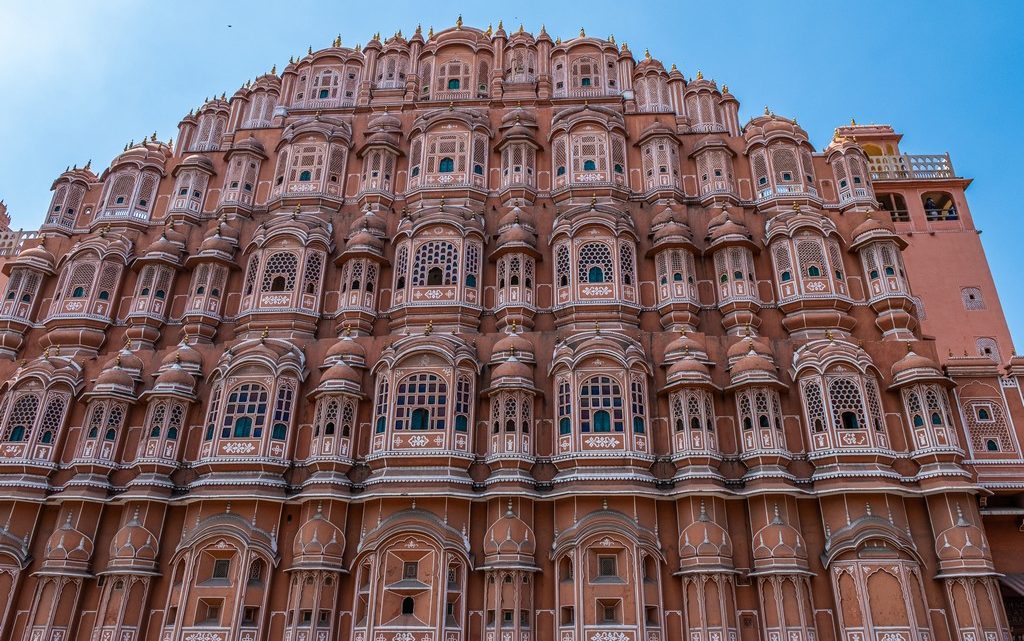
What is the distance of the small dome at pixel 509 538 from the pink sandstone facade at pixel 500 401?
3.7 inches

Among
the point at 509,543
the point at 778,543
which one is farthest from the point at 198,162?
the point at 778,543

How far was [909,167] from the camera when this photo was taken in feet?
113

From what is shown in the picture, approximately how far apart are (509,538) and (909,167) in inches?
1117

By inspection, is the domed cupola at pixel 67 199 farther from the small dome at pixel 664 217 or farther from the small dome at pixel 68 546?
the small dome at pixel 664 217

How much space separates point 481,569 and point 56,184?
2477cm

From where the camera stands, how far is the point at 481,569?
19016 mm

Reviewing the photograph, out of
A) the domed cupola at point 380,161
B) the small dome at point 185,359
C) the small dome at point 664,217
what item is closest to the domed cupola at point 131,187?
the small dome at point 185,359

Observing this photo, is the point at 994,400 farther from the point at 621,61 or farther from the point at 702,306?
the point at 621,61

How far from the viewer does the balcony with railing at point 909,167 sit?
3403 cm

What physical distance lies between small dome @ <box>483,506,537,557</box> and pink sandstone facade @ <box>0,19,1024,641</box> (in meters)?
0.10

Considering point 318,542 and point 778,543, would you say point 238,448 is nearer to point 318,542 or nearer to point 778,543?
point 318,542

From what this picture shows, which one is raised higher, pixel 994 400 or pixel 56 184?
pixel 56 184

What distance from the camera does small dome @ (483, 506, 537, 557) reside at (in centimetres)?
1895

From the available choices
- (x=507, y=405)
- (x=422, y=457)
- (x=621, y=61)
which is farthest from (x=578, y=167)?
(x=422, y=457)
